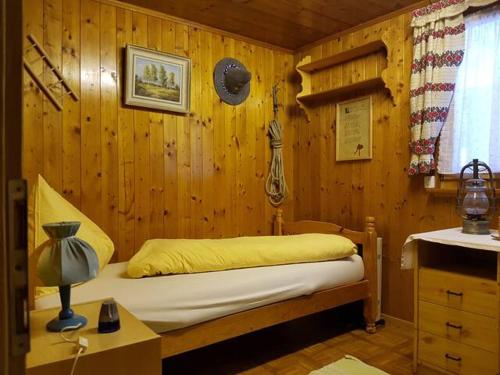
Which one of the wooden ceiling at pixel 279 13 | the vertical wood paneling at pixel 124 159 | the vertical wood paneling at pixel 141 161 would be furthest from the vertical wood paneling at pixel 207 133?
the vertical wood paneling at pixel 124 159

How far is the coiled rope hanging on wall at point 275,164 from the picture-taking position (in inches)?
129

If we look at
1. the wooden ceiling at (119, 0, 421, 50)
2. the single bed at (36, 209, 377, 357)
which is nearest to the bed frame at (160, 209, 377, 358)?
the single bed at (36, 209, 377, 357)

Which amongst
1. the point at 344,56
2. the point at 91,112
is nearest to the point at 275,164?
the point at 344,56

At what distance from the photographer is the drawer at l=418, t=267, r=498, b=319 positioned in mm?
1684

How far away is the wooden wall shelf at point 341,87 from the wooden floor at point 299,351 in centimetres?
166

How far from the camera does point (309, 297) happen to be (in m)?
2.21

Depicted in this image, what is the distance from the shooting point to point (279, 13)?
8.63 feet

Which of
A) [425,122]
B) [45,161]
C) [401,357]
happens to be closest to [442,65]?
[425,122]

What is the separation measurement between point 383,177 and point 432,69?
0.81 meters

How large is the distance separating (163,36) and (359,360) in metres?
2.54

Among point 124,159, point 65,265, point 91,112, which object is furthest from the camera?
point 124,159

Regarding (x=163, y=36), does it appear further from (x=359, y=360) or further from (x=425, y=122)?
(x=359, y=360)

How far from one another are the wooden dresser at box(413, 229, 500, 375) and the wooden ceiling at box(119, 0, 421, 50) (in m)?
1.69

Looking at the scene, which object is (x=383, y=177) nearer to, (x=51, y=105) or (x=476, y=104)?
(x=476, y=104)
